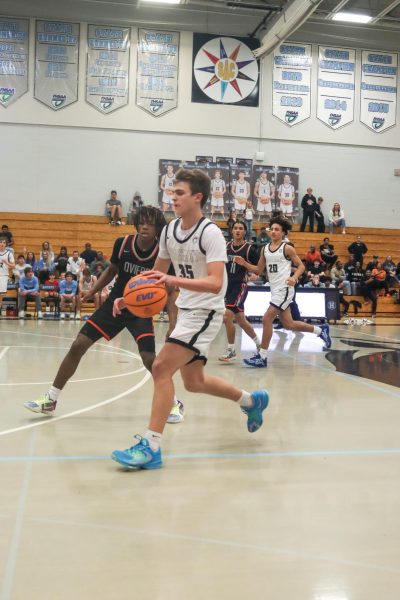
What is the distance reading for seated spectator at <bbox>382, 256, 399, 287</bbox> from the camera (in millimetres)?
20047

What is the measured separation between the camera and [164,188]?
71.6ft

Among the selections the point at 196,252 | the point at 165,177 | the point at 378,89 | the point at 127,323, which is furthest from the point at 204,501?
the point at 378,89

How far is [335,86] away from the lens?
904 inches

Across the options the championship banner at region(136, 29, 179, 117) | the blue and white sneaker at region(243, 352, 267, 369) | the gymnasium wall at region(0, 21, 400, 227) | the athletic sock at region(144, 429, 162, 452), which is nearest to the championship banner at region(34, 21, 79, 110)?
the gymnasium wall at region(0, 21, 400, 227)

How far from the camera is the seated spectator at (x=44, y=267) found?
17.2 m

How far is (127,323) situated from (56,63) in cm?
1851

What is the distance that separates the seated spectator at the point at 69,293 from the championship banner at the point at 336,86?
1195 centimetres

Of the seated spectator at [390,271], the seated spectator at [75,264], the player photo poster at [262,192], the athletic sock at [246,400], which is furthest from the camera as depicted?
the player photo poster at [262,192]

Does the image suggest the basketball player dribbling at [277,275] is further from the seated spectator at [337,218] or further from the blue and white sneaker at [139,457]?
the seated spectator at [337,218]

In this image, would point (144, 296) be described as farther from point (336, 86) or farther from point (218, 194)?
point (336, 86)

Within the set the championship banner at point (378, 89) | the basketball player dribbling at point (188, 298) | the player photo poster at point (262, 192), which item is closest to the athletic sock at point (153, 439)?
the basketball player dribbling at point (188, 298)

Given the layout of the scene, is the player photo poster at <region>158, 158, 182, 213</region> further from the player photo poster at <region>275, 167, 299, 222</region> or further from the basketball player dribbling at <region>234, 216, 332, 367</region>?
the basketball player dribbling at <region>234, 216, 332, 367</region>

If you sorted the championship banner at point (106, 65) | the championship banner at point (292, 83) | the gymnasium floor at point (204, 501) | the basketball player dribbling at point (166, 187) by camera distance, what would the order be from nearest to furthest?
the gymnasium floor at point (204, 501), the championship banner at point (106, 65), the basketball player dribbling at point (166, 187), the championship banner at point (292, 83)

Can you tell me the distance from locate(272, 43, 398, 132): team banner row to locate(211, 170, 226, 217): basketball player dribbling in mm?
3327
